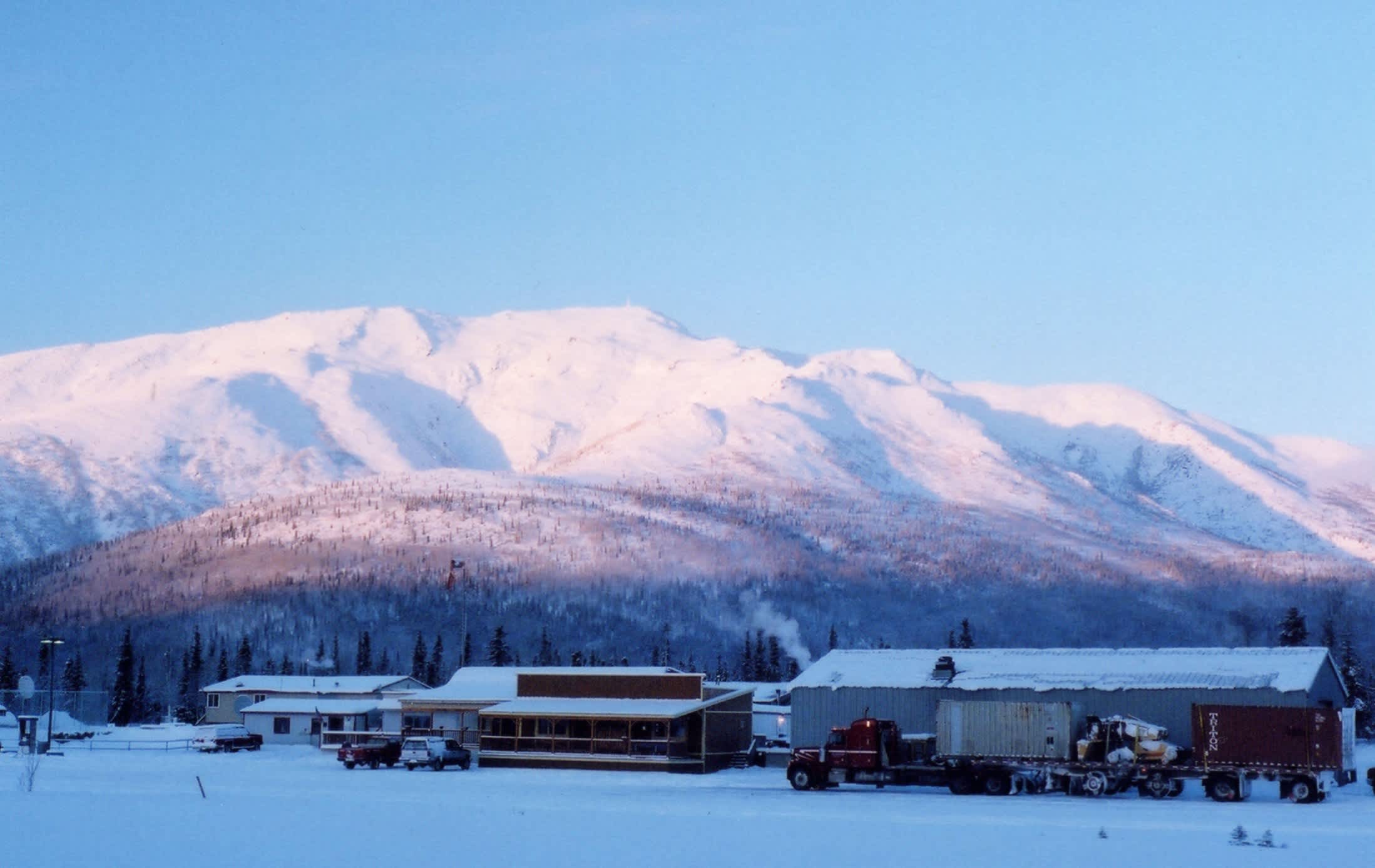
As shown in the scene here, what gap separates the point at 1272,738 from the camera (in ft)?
159

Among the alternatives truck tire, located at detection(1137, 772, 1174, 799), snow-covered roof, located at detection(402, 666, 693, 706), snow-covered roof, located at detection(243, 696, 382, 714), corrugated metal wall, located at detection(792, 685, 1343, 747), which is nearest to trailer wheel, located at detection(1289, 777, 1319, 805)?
truck tire, located at detection(1137, 772, 1174, 799)

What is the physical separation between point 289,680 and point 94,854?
74.3 m

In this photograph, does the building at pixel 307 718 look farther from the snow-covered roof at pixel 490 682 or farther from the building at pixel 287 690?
the snow-covered roof at pixel 490 682

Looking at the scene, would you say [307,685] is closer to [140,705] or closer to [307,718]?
[307,718]

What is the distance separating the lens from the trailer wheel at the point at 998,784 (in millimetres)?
51281

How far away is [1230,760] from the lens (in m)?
48.5

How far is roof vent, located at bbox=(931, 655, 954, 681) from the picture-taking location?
199ft

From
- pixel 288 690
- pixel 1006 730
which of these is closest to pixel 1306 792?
pixel 1006 730

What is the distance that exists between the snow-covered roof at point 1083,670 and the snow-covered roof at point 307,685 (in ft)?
136

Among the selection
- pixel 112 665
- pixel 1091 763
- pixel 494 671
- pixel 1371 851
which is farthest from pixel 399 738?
pixel 112 665

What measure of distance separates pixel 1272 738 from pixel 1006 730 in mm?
8476

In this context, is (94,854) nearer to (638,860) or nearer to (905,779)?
(638,860)

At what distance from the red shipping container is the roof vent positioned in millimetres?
12653

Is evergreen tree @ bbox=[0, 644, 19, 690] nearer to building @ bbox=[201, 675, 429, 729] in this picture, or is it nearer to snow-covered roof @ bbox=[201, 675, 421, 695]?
building @ bbox=[201, 675, 429, 729]
